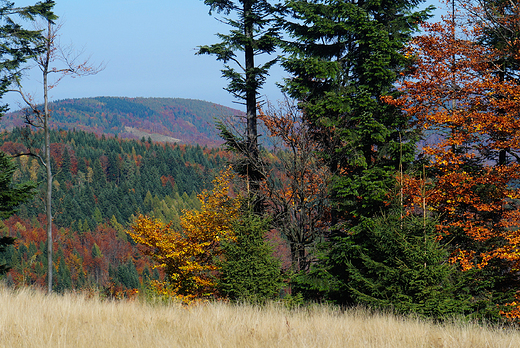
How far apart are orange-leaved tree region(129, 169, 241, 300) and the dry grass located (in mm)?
12290

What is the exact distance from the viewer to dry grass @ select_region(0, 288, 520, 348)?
15.1ft

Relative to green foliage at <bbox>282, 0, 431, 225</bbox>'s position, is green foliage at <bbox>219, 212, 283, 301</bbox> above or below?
below

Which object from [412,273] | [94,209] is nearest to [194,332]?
[412,273]

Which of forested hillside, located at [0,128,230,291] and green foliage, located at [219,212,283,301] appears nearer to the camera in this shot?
green foliage, located at [219,212,283,301]

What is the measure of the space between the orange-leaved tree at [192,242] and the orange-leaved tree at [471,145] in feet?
30.7

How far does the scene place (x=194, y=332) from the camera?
16.9ft

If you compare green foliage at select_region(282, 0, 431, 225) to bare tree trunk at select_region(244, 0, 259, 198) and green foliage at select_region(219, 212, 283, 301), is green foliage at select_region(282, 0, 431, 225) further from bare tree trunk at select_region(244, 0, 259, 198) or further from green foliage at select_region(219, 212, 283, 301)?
green foliage at select_region(219, 212, 283, 301)

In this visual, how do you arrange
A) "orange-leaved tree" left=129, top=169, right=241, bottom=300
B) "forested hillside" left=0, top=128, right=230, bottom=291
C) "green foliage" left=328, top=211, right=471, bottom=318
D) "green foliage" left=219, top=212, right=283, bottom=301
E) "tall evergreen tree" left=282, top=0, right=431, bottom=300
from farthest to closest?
"forested hillside" left=0, top=128, right=230, bottom=291
"orange-leaved tree" left=129, top=169, right=241, bottom=300
"tall evergreen tree" left=282, top=0, right=431, bottom=300
"green foliage" left=219, top=212, right=283, bottom=301
"green foliage" left=328, top=211, right=471, bottom=318

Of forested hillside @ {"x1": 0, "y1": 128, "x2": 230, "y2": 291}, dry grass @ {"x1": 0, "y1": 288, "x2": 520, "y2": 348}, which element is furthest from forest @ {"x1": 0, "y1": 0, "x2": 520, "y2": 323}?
forested hillside @ {"x1": 0, "y1": 128, "x2": 230, "y2": 291}

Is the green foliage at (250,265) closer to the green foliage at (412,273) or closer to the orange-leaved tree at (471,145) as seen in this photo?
the green foliage at (412,273)

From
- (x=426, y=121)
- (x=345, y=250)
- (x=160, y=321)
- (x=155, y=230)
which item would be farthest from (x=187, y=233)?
(x=160, y=321)

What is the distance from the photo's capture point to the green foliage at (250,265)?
38.5ft

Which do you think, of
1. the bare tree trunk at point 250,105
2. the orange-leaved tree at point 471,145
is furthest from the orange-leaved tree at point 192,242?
the orange-leaved tree at point 471,145

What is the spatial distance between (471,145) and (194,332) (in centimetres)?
1388
